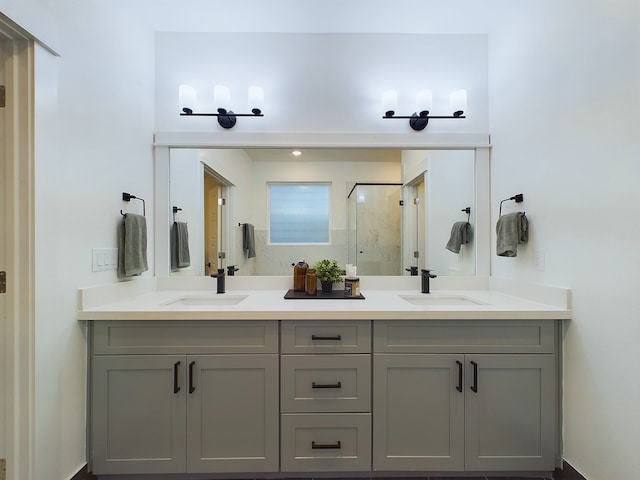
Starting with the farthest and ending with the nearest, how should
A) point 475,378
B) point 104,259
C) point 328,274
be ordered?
point 328,274, point 104,259, point 475,378

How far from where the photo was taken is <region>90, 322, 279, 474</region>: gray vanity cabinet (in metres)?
1.34

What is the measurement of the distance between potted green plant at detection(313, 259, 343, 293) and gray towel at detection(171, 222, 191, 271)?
93cm

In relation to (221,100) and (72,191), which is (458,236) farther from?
(72,191)

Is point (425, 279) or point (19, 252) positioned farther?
point (425, 279)

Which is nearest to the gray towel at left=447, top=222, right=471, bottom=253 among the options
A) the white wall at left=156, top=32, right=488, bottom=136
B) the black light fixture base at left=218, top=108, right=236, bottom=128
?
the white wall at left=156, top=32, right=488, bottom=136

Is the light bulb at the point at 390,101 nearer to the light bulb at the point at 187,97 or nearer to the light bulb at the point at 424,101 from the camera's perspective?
the light bulb at the point at 424,101

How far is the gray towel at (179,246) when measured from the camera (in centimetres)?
196

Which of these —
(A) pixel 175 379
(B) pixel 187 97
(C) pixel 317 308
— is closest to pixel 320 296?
(C) pixel 317 308

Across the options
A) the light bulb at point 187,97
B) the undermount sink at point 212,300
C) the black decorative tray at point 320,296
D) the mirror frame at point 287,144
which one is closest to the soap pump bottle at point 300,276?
the black decorative tray at point 320,296

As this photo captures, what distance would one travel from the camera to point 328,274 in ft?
5.98

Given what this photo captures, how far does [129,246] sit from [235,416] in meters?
1.08

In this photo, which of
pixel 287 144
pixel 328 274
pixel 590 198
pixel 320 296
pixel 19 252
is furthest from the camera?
pixel 287 144

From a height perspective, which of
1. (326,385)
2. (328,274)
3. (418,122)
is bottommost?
(326,385)

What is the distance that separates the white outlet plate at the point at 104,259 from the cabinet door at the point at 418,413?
149 centimetres
